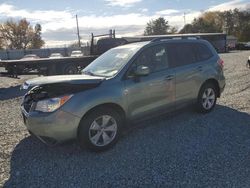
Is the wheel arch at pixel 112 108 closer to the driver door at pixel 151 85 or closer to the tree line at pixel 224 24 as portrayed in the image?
the driver door at pixel 151 85

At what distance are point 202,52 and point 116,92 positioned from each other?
2.81 metres

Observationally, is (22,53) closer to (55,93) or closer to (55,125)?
(55,93)

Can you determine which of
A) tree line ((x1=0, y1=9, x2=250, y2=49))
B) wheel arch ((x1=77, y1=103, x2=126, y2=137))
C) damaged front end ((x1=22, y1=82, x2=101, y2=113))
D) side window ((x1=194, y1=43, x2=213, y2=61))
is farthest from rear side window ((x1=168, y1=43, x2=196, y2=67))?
tree line ((x1=0, y1=9, x2=250, y2=49))

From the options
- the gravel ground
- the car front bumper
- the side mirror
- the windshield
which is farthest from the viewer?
the windshield

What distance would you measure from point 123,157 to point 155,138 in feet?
3.14

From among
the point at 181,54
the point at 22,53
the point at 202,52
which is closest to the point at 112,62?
the point at 181,54

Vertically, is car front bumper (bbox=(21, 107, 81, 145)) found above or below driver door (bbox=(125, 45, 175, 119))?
below

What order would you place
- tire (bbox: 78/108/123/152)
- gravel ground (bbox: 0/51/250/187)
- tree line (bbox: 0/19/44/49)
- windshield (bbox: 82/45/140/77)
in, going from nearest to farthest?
gravel ground (bbox: 0/51/250/187), tire (bbox: 78/108/123/152), windshield (bbox: 82/45/140/77), tree line (bbox: 0/19/44/49)

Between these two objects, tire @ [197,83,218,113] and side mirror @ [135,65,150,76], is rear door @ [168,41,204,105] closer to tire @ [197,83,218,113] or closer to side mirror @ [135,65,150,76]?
tire @ [197,83,218,113]

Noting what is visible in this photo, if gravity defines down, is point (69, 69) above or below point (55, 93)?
below

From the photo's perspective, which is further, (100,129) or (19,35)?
(19,35)

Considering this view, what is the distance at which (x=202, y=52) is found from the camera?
22.1ft

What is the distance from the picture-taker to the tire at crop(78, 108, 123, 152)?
466 centimetres

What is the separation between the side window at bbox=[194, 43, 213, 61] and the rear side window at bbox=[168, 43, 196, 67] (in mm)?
165
